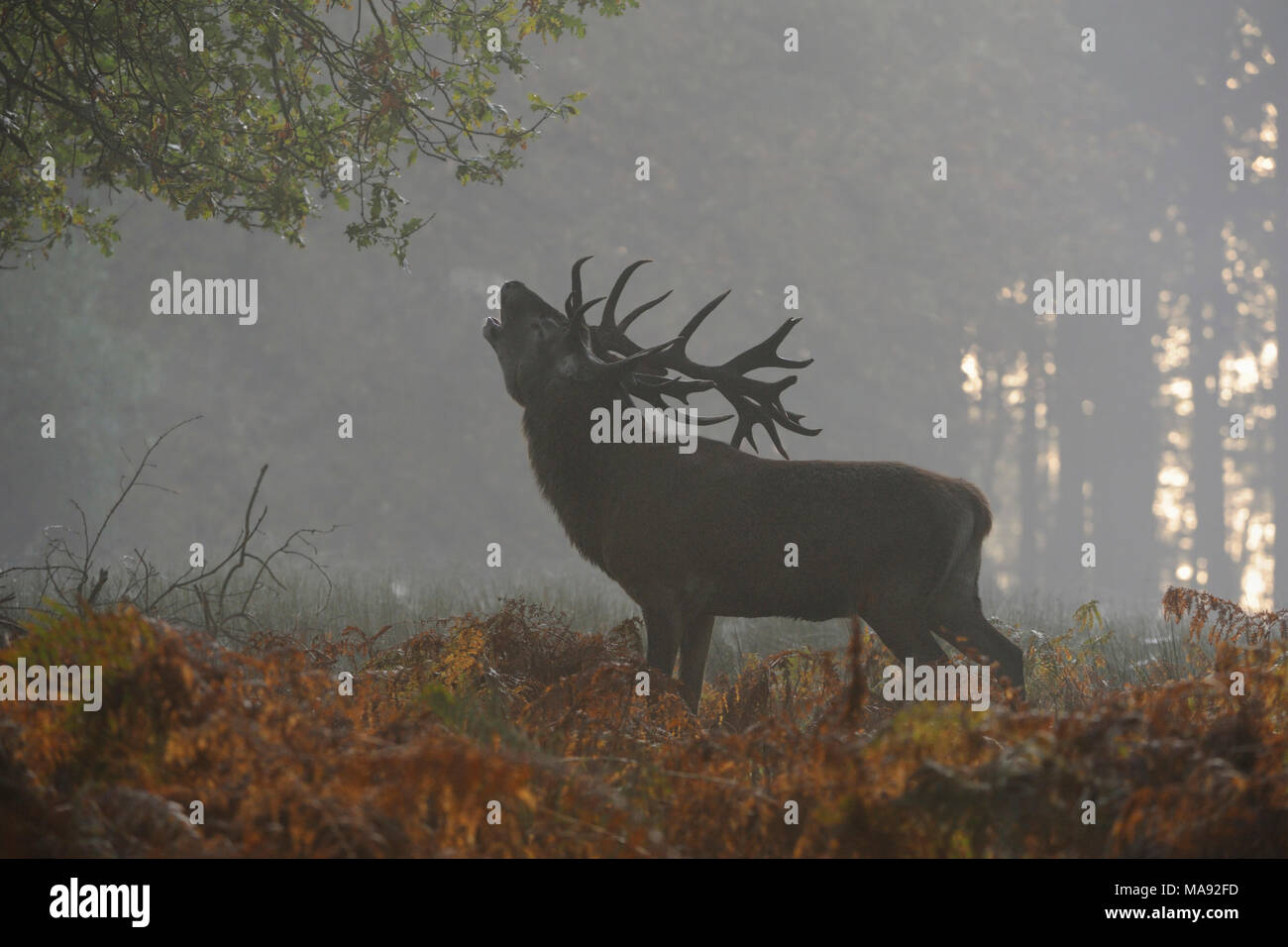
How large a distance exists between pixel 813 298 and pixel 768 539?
42.7 m

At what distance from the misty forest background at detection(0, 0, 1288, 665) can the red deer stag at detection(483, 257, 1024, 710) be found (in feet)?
30.7

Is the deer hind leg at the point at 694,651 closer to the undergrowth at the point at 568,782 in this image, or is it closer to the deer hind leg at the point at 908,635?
the deer hind leg at the point at 908,635

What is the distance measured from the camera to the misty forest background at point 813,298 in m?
37.5

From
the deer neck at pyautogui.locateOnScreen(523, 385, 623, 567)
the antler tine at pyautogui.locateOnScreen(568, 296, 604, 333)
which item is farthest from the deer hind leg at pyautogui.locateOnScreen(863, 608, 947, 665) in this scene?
the antler tine at pyautogui.locateOnScreen(568, 296, 604, 333)

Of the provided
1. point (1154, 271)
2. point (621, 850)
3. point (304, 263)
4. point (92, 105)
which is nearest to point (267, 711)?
point (621, 850)

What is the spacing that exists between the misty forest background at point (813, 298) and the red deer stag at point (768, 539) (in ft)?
30.7

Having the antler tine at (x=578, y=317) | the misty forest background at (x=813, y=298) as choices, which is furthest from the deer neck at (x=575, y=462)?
the misty forest background at (x=813, y=298)

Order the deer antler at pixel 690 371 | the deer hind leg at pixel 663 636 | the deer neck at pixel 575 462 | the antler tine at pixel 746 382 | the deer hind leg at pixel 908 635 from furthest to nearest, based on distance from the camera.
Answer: the antler tine at pixel 746 382 < the deer antler at pixel 690 371 < the deer neck at pixel 575 462 < the deer hind leg at pixel 663 636 < the deer hind leg at pixel 908 635

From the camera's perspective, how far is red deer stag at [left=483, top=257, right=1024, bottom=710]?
6.41m

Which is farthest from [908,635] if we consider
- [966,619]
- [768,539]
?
[768,539]

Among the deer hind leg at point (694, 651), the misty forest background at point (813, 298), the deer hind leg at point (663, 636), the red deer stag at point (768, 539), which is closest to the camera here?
the red deer stag at point (768, 539)

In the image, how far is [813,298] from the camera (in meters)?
47.8

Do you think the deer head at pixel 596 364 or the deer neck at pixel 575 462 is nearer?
the deer neck at pixel 575 462

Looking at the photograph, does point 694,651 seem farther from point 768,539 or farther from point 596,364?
point 596,364
